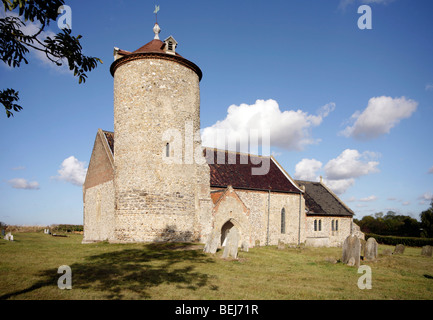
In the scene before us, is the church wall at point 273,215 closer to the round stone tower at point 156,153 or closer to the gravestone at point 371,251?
the round stone tower at point 156,153

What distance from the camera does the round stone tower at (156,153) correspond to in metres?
20.3

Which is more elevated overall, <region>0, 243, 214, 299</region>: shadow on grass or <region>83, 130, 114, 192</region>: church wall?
<region>83, 130, 114, 192</region>: church wall

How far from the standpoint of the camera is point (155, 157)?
20766mm

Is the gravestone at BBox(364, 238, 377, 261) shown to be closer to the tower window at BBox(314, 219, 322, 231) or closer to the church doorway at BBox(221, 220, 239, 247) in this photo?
the church doorway at BBox(221, 220, 239, 247)

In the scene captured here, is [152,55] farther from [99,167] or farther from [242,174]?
[242,174]

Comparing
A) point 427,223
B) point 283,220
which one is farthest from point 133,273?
point 427,223

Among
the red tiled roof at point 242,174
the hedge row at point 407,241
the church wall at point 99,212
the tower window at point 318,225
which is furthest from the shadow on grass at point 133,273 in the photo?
the hedge row at point 407,241

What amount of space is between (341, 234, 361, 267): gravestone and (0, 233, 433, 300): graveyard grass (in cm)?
56

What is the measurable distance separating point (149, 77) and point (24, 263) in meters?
13.9

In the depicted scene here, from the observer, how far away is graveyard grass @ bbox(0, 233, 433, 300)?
900 centimetres

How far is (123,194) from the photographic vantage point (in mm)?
20656

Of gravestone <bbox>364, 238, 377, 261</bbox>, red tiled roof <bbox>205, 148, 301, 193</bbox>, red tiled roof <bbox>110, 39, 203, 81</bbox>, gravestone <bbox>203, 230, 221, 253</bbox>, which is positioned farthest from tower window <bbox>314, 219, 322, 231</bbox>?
red tiled roof <bbox>110, 39, 203, 81</bbox>

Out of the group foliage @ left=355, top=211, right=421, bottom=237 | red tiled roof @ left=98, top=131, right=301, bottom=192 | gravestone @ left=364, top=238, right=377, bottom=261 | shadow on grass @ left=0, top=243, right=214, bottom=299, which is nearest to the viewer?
shadow on grass @ left=0, top=243, right=214, bottom=299
